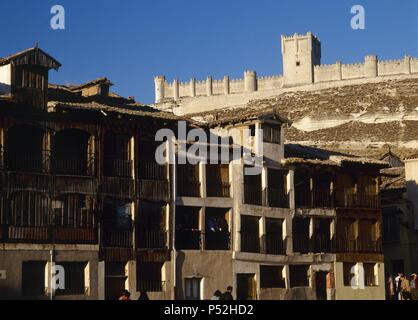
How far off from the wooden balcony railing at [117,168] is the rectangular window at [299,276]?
10.5m

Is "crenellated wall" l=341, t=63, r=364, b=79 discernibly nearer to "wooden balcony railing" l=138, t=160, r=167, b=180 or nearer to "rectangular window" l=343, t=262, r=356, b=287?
"rectangular window" l=343, t=262, r=356, b=287

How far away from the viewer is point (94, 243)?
37.5 metres

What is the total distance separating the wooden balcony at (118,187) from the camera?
126 ft

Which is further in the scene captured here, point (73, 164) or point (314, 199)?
point (314, 199)

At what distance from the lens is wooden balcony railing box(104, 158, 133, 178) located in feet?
127

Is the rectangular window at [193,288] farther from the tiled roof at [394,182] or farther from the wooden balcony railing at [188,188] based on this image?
the tiled roof at [394,182]

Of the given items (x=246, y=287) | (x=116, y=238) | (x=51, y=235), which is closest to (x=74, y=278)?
(x=51, y=235)

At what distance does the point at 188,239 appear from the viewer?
41281 mm

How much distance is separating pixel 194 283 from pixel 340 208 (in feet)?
34.1

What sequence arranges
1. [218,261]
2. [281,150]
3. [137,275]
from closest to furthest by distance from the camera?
[137,275], [218,261], [281,150]

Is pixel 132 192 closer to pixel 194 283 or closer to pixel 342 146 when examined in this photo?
pixel 194 283

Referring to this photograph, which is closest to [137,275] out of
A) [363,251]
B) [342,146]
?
[363,251]

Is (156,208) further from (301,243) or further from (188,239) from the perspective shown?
(301,243)

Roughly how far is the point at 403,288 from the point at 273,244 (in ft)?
27.2
